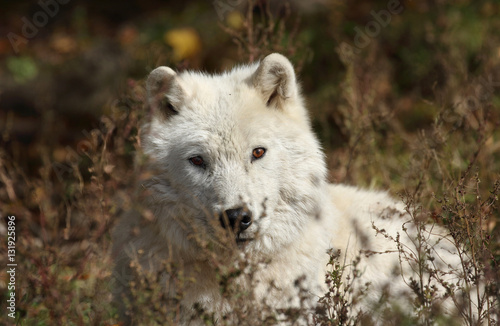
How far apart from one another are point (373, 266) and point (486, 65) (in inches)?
205

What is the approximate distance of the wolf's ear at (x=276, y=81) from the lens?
14.0 feet

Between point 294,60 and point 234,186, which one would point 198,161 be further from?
point 294,60

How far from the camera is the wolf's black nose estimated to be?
3.64 m

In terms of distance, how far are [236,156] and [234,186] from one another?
0.89 ft

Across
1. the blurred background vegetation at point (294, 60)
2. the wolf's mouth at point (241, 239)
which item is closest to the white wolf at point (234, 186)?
the wolf's mouth at point (241, 239)

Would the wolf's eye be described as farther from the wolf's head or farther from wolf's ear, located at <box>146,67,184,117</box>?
wolf's ear, located at <box>146,67,184,117</box>

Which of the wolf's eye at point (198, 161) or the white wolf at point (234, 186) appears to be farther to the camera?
the wolf's eye at point (198, 161)

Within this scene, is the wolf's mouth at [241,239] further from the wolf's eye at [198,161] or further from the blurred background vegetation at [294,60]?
the blurred background vegetation at [294,60]

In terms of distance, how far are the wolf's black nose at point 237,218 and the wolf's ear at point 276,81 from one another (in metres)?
1.13

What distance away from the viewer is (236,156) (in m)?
4.01

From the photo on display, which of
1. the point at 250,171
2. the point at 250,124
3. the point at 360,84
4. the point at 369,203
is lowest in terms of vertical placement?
the point at 250,171

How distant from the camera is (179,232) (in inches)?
160

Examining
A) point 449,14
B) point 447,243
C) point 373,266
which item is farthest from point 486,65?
point 373,266

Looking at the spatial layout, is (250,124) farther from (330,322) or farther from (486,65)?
(486,65)
